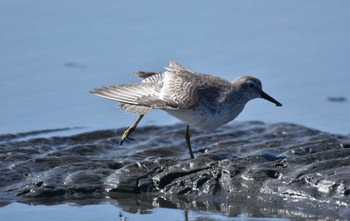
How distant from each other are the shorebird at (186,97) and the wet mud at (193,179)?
0.51m

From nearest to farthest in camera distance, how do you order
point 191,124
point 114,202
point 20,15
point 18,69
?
point 114,202
point 191,124
point 18,69
point 20,15

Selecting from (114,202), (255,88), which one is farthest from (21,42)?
(114,202)

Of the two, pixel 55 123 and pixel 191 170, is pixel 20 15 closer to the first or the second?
pixel 55 123

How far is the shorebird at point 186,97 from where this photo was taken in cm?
988

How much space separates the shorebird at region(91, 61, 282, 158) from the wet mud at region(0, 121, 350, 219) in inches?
20.0

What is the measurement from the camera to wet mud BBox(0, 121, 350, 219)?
8.41m

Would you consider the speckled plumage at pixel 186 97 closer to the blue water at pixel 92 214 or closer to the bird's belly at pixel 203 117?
the bird's belly at pixel 203 117

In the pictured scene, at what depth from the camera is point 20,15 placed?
1530 centimetres

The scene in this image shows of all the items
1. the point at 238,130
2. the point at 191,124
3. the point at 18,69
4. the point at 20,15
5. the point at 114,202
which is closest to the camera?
the point at 114,202

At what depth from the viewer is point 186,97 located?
9922mm

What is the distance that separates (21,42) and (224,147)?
4.59 meters

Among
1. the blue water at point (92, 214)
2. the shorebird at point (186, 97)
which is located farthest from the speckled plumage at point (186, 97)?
the blue water at point (92, 214)

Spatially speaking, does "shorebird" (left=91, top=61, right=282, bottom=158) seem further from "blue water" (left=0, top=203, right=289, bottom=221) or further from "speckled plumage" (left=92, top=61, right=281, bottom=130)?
"blue water" (left=0, top=203, right=289, bottom=221)

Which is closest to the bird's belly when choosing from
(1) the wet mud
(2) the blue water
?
(1) the wet mud
